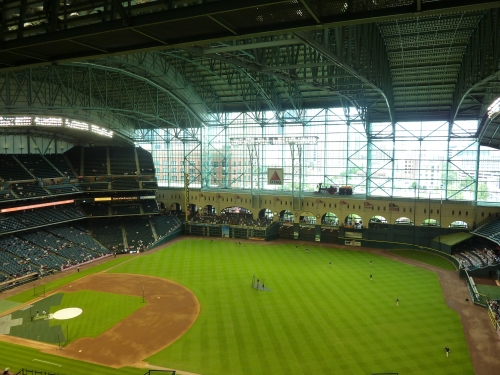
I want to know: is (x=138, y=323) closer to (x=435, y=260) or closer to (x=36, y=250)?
(x=36, y=250)

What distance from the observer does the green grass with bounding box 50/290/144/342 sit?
2958 cm

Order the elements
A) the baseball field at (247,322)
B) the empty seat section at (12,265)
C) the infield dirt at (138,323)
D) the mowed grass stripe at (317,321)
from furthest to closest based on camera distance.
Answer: the empty seat section at (12,265) → the infield dirt at (138,323) → the baseball field at (247,322) → the mowed grass stripe at (317,321)

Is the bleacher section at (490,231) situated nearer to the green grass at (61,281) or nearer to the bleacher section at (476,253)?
the bleacher section at (476,253)

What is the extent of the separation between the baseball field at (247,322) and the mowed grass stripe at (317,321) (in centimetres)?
10

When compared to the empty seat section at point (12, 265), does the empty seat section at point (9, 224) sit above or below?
above

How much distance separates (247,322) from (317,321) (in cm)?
565

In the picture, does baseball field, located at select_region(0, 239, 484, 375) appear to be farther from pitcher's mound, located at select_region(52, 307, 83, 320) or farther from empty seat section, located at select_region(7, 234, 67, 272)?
empty seat section, located at select_region(7, 234, 67, 272)

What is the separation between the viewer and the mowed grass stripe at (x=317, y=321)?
24.2m

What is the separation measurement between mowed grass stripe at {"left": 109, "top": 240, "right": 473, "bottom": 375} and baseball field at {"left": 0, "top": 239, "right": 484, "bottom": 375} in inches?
3.8

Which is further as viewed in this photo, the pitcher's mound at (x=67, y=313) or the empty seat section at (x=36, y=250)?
the empty seat section at (x=36, y=250)

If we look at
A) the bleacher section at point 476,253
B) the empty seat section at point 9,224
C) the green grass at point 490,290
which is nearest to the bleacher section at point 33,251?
the empty seat section at point 9,224

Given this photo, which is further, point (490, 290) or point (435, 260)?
point (435, 260)

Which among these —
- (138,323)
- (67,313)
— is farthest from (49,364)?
(67,313)

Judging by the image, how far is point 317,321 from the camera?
29953 mm
